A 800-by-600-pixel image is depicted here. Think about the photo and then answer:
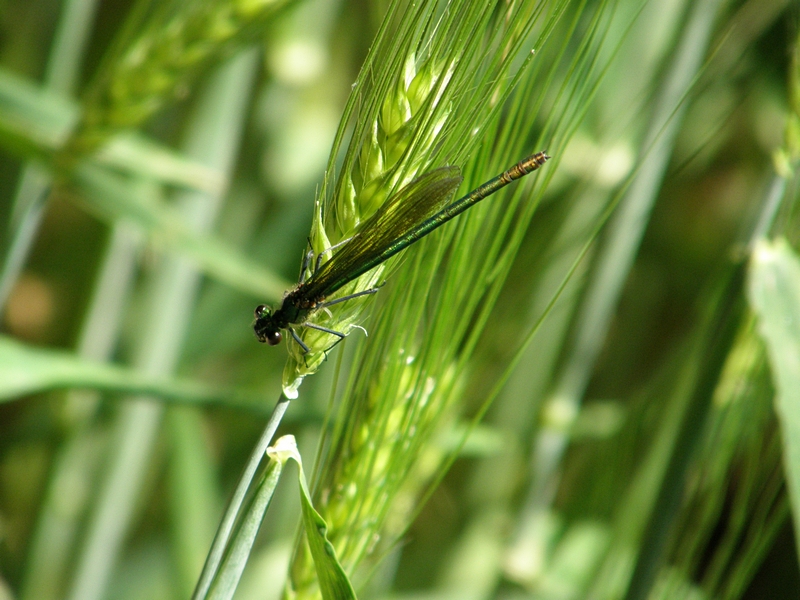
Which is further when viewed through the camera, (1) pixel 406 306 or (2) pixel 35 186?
(2) pixel 35 186

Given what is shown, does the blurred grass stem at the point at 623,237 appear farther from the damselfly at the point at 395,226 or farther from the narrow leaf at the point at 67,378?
the narrow leaf at the point at 67,378

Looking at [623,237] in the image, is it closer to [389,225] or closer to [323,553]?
[389,225]

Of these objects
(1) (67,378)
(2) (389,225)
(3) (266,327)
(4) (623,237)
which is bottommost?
(1) (67,378)

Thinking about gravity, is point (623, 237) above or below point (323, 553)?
above

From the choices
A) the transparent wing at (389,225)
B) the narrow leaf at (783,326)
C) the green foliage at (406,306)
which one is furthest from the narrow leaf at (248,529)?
the narrow leaf at (783,326)

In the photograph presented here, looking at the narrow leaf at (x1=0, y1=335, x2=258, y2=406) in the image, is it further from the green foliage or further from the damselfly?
the damselfly

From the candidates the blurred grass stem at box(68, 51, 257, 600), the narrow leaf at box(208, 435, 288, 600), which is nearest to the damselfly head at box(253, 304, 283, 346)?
the narrow leaf at box(208, 435, 288, 600)

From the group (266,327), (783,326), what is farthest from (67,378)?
(783,326)
